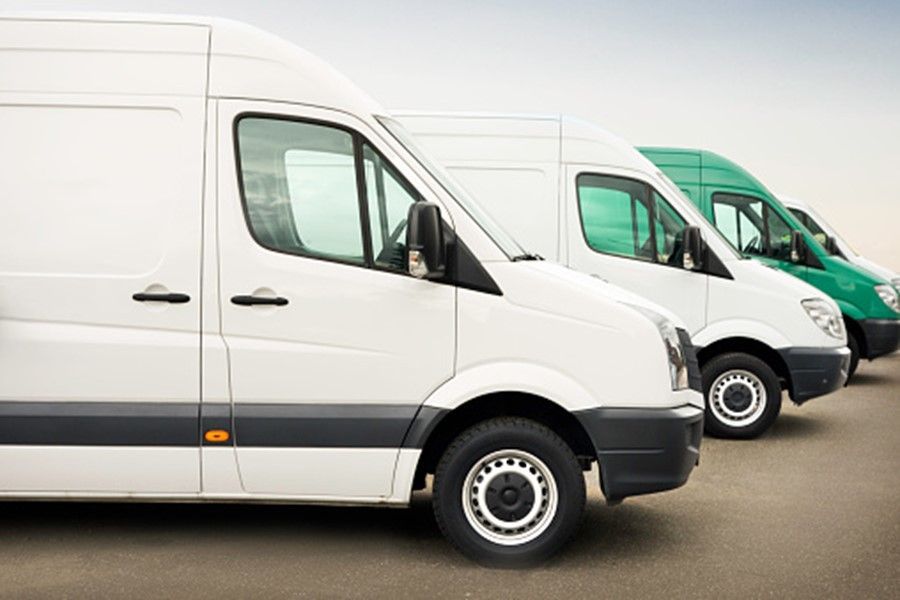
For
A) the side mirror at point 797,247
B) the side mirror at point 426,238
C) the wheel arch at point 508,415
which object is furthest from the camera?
the side mirror at point 797,247

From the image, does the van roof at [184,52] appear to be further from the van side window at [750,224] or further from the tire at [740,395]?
the van side window at [750,224]

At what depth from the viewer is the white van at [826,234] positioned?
17.6 metres

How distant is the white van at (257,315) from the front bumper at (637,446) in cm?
1

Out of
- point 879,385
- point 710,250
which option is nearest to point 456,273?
point 710,250

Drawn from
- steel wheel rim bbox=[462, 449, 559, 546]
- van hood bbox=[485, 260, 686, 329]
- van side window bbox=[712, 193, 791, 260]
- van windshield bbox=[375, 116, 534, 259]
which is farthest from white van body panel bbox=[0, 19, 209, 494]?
van side window bbox=[712, 193, 791, 260]

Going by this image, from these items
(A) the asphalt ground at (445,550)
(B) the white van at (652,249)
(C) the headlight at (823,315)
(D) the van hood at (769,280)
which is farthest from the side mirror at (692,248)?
(A) the asphalt ground at (445,550)

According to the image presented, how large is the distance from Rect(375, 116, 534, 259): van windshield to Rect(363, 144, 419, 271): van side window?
0.51 feet

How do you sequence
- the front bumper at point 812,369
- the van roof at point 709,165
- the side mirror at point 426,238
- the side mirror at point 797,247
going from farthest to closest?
1. the side mirror at point 797,247
2. the van roof at point 709,165
3. the front bumper at point 812,369
4. the side mirror at point 426,238

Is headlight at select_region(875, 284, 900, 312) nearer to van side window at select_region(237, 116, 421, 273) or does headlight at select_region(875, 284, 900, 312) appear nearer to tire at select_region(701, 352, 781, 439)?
tire at select_region(701, 352, 781, 439)

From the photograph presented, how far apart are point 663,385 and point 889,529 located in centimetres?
189

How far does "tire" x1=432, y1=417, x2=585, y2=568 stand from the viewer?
6828 mm

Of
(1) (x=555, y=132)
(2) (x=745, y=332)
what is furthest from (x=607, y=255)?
(2) (x=745, y=332)

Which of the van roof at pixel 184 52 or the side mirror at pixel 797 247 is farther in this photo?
the side mirror at pixel 797 247

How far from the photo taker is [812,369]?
37.8 feet
